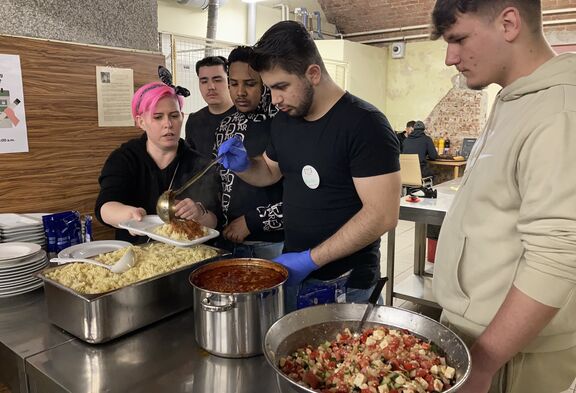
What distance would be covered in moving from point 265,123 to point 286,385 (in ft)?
5.03

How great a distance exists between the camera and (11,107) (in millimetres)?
2047

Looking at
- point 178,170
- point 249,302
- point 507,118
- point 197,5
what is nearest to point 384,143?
point 507,118

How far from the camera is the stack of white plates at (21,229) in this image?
180cm

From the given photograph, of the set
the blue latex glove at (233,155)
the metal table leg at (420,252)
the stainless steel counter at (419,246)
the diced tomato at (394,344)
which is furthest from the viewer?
the metal table leg at (420,252)

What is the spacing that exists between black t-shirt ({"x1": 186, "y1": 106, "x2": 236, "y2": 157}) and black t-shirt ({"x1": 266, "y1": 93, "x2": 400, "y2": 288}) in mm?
716

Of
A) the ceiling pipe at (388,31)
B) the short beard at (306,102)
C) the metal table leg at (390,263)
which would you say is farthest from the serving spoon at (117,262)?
the ceiling pipe at (388,31)

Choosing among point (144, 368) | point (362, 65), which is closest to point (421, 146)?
point (362, 65)

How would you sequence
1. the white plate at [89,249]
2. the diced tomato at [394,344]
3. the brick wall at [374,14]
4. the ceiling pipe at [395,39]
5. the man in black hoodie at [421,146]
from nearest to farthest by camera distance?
the diced tomato at [394,344] < the white plate at [89,249] < the man in black hoodie at [421,146] < the brick wall at [374,14] < the ceiling pipe at [395,39]

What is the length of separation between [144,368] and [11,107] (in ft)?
5.07

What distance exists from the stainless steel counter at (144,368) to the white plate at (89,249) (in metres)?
0.35

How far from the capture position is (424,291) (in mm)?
3281

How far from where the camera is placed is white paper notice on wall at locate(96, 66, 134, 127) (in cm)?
237

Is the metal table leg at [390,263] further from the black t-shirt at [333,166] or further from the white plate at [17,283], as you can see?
the white plate at [17,283]

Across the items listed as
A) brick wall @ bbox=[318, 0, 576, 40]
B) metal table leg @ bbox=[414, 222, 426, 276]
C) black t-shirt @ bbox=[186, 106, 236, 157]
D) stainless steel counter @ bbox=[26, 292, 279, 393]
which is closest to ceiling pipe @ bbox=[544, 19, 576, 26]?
brick wall @ bbox=[318, 0, 576, 40]
